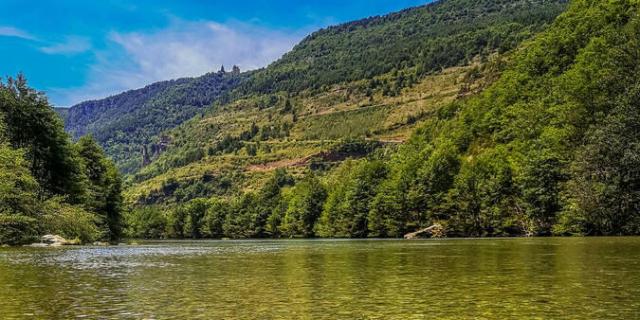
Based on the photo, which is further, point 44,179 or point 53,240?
point 44,179

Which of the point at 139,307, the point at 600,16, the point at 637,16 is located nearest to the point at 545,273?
the point at 139,307

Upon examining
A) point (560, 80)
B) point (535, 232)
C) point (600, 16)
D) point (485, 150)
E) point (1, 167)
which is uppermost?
point (600, 16)

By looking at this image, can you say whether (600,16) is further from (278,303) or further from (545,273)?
(278,303)

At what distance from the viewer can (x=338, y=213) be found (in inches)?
6560

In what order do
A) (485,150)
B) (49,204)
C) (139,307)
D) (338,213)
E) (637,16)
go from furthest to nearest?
(338,213) → (485,150) → (637,16) → (49,204) → (139,307)

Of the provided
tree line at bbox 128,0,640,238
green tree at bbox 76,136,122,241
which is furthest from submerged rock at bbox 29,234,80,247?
tree line at bbox 128,0,640,238

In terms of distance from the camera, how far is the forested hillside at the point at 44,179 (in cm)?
6262

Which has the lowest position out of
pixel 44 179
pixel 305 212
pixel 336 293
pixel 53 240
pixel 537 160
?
pixel 336 293

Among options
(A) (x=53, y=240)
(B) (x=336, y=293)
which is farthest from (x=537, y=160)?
(B) (x=336, y=293)

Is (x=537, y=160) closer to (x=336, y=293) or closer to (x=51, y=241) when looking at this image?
(x=51, y=241)

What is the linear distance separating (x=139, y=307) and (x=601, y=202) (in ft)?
249

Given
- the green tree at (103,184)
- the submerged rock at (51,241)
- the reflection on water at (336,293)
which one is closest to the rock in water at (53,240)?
the submerged rock at (51,241)

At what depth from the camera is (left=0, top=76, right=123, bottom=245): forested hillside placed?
62.6m

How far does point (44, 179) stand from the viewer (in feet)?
292
